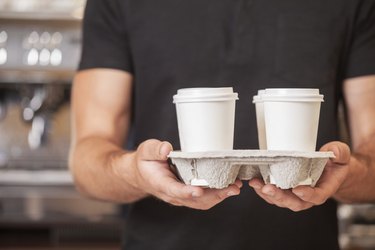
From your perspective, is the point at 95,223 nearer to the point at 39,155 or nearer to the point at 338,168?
the point at 39,155

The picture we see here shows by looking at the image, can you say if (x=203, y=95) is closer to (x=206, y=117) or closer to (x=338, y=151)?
(x=206, y=117)

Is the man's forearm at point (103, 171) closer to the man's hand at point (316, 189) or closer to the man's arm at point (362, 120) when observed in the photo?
the man's hand at point (316, 189)

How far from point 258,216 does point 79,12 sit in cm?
194

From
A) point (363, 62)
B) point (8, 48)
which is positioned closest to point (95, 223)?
point (8, 48)

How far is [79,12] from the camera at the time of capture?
3064 mm

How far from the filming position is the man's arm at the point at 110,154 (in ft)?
3.28

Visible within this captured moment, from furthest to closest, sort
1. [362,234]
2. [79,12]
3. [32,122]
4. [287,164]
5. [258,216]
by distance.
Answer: [32,122]
[79,12]
[362,234]
[258,216]
[287,164]

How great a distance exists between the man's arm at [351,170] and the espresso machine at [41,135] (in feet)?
5.42

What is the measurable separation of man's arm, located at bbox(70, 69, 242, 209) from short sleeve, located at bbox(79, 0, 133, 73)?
18 millimetres

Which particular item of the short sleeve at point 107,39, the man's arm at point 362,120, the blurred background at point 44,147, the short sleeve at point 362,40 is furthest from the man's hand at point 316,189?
the blurred background at point 44,147

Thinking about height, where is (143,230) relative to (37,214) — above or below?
above

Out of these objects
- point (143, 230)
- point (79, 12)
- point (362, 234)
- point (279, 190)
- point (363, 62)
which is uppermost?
point (79, 12)

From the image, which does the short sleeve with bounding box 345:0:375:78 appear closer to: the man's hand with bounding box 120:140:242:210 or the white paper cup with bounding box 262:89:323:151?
the white paper cup with bounding box 262:89:323:151

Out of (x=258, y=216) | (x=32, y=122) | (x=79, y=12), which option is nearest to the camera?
(x=258, y=216)
